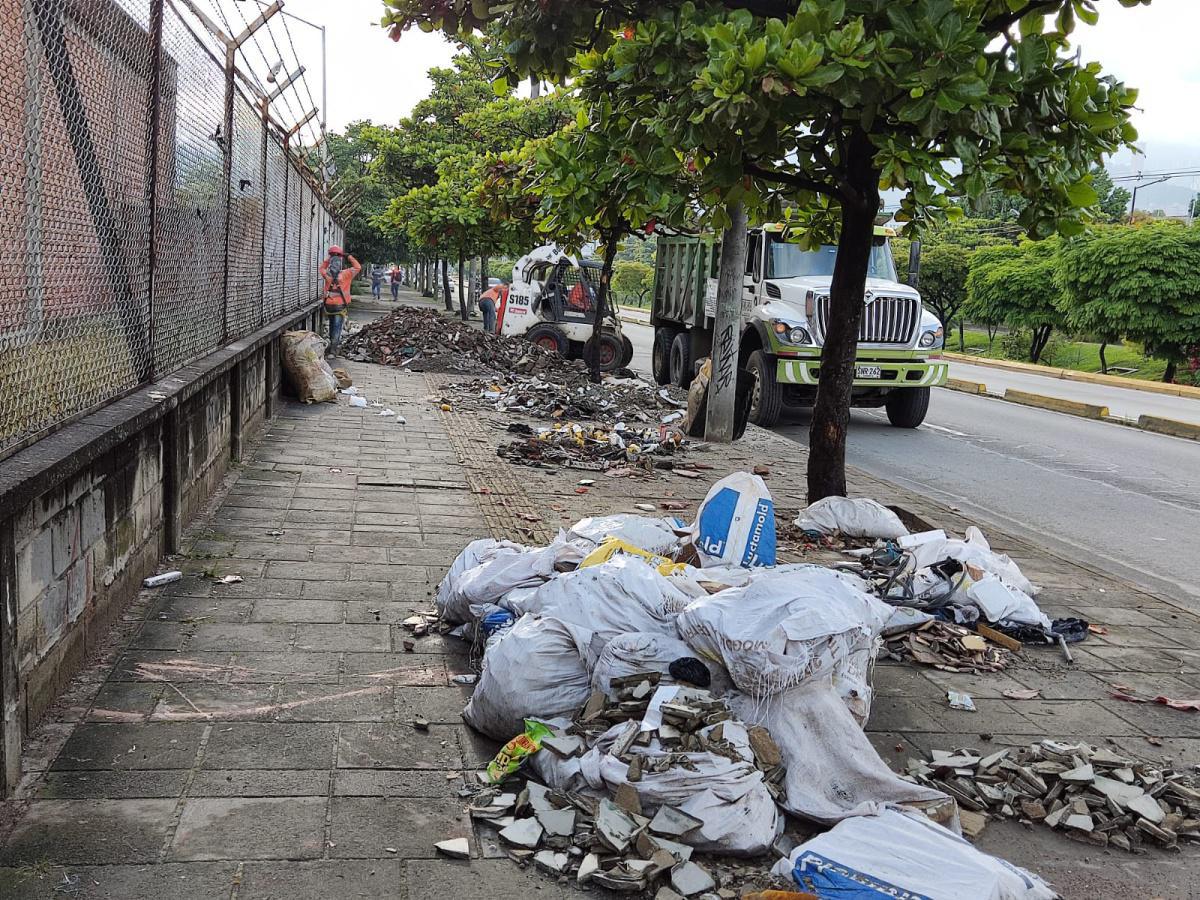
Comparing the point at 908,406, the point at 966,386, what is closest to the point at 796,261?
the point at 908,406

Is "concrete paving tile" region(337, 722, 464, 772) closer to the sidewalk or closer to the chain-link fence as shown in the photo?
the sidewalk

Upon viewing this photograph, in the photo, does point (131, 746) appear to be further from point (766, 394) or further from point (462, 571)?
point (766, 394)

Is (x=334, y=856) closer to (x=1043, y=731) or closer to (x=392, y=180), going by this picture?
(x=1043, y=731)

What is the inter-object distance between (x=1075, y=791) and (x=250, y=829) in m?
2.66

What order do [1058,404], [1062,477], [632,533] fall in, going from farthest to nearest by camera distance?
[1058,404] → [1062,477] → [632,533]

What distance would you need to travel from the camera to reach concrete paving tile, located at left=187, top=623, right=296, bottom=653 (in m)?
4.33

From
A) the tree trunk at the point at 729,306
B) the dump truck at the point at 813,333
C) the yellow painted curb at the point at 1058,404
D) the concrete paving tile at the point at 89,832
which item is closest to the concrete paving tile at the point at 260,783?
the concrete paving tile at the point at 89,832

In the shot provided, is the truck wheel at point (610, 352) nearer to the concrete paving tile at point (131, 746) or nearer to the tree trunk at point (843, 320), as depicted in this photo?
the tree trunk at point (843, 320)

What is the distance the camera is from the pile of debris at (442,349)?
18562mm

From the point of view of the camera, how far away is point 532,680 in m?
3.65

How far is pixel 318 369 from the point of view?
1266 cm

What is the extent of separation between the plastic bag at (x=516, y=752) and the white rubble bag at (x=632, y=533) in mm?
1596

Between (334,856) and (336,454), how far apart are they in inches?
262

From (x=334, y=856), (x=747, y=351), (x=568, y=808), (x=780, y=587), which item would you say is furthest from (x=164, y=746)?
(x=747, y=351)
